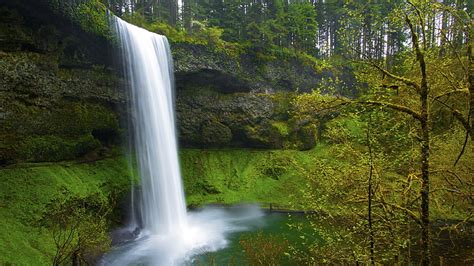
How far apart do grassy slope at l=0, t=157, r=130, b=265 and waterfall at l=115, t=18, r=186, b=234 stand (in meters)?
2.14

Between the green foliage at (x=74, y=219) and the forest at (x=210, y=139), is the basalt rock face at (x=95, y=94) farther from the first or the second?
the green foliage at (x=74, y=219)

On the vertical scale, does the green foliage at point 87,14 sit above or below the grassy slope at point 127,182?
above

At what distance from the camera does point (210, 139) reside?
3002cm

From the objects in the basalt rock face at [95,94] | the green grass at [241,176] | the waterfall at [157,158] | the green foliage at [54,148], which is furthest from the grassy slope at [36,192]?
the green grass at [241,176]

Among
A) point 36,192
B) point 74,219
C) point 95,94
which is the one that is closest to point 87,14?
point 95,94

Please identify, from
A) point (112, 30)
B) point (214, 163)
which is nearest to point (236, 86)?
point (214, 163)

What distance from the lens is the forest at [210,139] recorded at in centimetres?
748

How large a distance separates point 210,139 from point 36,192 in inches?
618

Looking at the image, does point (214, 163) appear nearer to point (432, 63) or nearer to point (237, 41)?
point (237, 41)

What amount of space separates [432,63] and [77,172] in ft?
64.3

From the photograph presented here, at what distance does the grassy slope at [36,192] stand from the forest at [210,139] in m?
0.09

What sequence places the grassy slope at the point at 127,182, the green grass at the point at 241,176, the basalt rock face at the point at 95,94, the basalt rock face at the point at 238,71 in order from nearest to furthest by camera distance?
the grassy slope at the point at 127,182 < the basalt rock face at the point at 95,94 < the basalt rock face at the point at 238,71 < the green grass at the point at 241,176

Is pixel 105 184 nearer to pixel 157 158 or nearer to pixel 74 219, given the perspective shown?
pixel 157 158

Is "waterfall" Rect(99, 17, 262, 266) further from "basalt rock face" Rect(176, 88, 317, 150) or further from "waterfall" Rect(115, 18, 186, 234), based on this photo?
"basalt rock face" Rect(176, 88, 317, 150)
